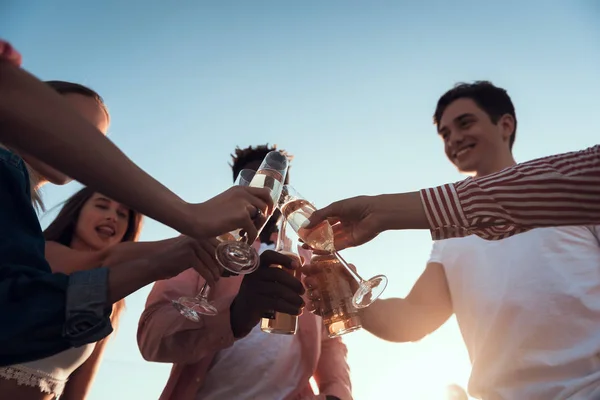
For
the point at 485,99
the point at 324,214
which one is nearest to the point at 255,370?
the point at 324,214

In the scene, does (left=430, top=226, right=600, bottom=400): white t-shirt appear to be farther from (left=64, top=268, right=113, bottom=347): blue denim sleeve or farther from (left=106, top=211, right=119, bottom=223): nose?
(left=106, top=211, right=119, bottom=223): nose

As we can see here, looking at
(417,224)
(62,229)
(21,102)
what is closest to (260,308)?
(417,224)

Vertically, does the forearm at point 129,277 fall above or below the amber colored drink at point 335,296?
above

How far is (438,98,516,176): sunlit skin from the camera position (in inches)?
136

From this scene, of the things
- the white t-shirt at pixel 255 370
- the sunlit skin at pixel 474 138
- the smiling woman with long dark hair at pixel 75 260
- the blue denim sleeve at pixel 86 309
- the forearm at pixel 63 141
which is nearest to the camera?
the forearm at pixel 63 141

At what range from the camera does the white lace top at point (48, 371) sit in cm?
179

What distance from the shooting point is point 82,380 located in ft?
8.71

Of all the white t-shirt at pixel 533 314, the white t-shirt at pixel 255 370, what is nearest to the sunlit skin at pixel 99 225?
the white t-shirt at pixel 255 370

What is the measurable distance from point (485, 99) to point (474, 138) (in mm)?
505

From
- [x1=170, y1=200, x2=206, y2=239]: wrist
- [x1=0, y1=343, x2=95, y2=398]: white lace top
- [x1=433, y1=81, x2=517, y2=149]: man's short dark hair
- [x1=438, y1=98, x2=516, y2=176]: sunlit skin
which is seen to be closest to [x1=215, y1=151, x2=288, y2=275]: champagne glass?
[x1=170, y1=200, x2=206, y2=239]: wrist

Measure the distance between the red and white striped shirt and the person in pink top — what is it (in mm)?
727

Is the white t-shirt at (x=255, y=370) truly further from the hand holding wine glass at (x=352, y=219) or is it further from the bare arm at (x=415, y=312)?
the hand holding wine glass at (x=352, y=219)

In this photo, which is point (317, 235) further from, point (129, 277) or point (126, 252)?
point (126, 252)

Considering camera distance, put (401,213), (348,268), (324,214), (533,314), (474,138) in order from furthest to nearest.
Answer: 1. (474,138)
2. (533,314)
3. (348,268)
4. (324,214)
5. (401,213)
